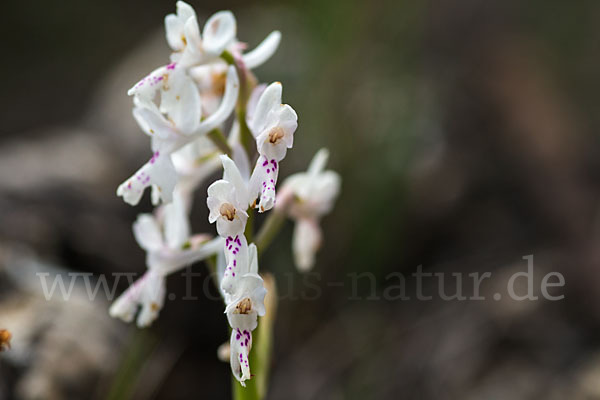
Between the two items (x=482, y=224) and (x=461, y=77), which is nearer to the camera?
(x=482, y=224)

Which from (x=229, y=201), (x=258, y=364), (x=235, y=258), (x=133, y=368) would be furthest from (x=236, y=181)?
(x=133, y=368)

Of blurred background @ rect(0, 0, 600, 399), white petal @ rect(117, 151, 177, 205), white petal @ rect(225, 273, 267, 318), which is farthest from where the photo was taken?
blurred background @ rect(0, 0, 600, 399)

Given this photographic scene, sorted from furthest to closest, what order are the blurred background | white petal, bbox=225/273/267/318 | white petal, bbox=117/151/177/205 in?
the blurred background, white petal, bbox=117/151/177/205, white petal, bbox=225/273/267/318

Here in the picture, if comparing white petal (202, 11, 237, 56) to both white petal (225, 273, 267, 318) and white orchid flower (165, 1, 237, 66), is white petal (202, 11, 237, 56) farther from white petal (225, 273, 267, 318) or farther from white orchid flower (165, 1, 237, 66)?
white petal (225, 273, 267, 318)

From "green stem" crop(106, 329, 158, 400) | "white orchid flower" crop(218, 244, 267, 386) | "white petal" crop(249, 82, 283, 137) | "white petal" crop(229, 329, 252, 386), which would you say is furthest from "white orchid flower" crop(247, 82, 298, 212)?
"green stem" crop(106, 329, 158, 400)

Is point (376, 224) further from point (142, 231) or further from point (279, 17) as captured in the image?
point (279, 17)

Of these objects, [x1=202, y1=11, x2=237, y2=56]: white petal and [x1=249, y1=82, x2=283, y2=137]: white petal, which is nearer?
[x1=249, y1=82, x2=283, y2=137]: white petal

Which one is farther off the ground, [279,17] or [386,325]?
[279,17]

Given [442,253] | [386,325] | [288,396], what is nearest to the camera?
[288,396]

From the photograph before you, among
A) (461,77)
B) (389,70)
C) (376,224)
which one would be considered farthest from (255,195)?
(461,77)
